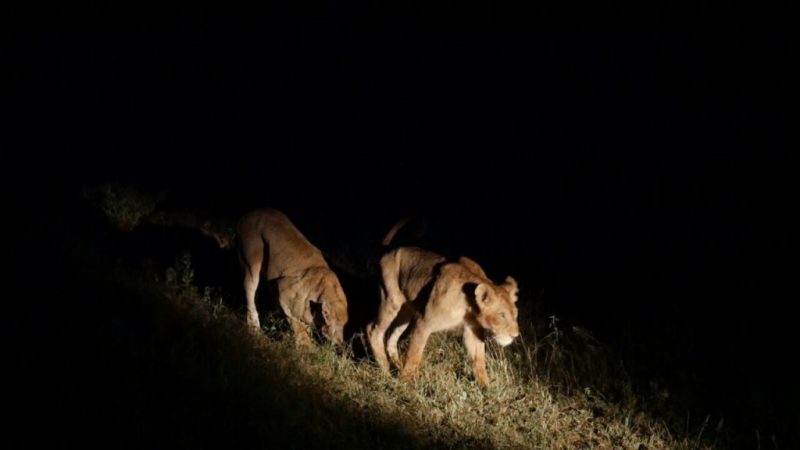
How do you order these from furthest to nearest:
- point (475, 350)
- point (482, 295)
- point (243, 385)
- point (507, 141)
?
point (507, 141)
point (475, 350)
point (482, 295)
point (243, 385)

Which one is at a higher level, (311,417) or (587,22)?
(587,22)

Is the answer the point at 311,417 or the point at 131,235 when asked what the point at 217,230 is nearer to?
the point at 131,235

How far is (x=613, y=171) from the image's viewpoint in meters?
13.9

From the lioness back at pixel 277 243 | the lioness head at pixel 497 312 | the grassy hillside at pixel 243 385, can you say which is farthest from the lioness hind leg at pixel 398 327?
the lioness back at pixel 277 243

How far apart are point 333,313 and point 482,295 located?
181 cm

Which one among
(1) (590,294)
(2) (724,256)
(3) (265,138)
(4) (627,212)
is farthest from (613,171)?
(3) (265,138)

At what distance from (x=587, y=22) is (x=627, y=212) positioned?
6.72 meters

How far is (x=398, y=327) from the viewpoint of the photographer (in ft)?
27.8

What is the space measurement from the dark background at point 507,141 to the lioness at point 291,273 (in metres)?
2.41

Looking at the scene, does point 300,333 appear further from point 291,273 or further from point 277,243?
point 277,243

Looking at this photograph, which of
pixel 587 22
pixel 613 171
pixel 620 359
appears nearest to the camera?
pixel 620 359

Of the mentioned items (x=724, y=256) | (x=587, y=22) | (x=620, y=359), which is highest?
(x=587, y=22)

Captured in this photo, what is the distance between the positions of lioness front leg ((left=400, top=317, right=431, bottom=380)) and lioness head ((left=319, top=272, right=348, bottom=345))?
2.91ft

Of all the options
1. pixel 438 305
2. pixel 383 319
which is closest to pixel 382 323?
pixel 383 319
